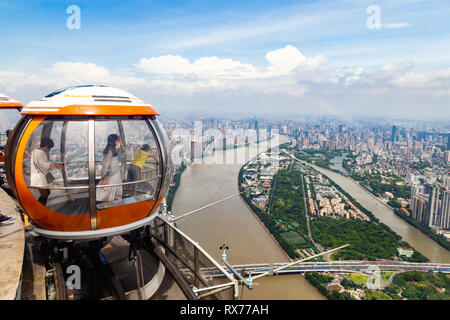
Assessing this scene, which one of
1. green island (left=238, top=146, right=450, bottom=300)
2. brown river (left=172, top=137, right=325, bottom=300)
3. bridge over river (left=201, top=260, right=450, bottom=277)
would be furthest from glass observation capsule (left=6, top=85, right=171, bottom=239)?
bridge over river (left=201, top=260, right=450, bottom=277)

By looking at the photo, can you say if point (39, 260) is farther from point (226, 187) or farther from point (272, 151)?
point (272, 151)

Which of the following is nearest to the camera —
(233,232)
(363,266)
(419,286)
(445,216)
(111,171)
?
(111,171)

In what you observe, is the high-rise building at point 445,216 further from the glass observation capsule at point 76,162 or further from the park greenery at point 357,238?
the glass observation capsule at point 76,162

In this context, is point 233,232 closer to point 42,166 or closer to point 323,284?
point 323,284

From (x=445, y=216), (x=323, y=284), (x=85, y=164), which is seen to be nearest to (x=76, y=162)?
(x=85, y=164)

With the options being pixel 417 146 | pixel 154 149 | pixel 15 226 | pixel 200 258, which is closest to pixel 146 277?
pixel 200 258

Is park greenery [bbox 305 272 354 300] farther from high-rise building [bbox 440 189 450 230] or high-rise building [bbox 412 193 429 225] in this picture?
high-rise building [bbox 412 193 429 225]
